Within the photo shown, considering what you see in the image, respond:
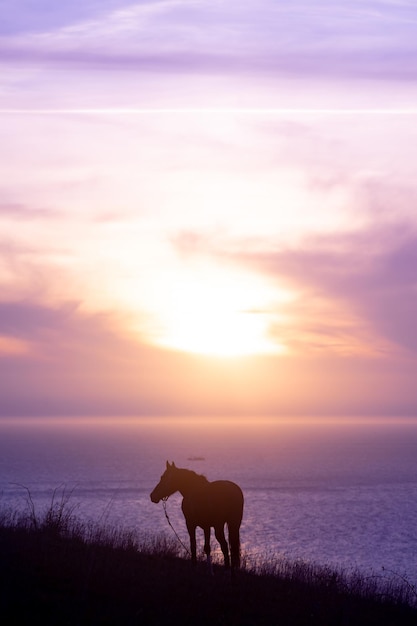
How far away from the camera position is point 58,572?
13.8 m

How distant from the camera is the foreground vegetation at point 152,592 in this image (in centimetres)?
1225

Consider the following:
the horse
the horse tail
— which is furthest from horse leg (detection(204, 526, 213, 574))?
the horse tail

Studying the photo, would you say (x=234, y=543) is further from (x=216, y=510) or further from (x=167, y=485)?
(x=167, y=485)

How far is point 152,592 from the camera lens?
13.6 m

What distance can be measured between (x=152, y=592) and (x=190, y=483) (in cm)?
397

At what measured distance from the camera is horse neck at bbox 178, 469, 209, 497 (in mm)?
17188

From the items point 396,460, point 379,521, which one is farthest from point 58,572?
point 396,460

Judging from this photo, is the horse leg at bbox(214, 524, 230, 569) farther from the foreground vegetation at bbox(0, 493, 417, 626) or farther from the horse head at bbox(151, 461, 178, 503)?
the horse head at bbox(151, 461, 178, 503)

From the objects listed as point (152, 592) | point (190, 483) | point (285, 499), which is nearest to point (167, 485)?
point (190, 483)

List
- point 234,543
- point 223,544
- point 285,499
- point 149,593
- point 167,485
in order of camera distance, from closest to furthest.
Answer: point 149,593, point 223,544, point 234,543, point 167,485, point 285,499

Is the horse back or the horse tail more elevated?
the horse back

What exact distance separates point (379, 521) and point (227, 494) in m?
72.4

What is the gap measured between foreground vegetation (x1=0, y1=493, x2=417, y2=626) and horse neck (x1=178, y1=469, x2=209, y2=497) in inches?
57.7

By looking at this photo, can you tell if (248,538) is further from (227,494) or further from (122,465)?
(122,465)
